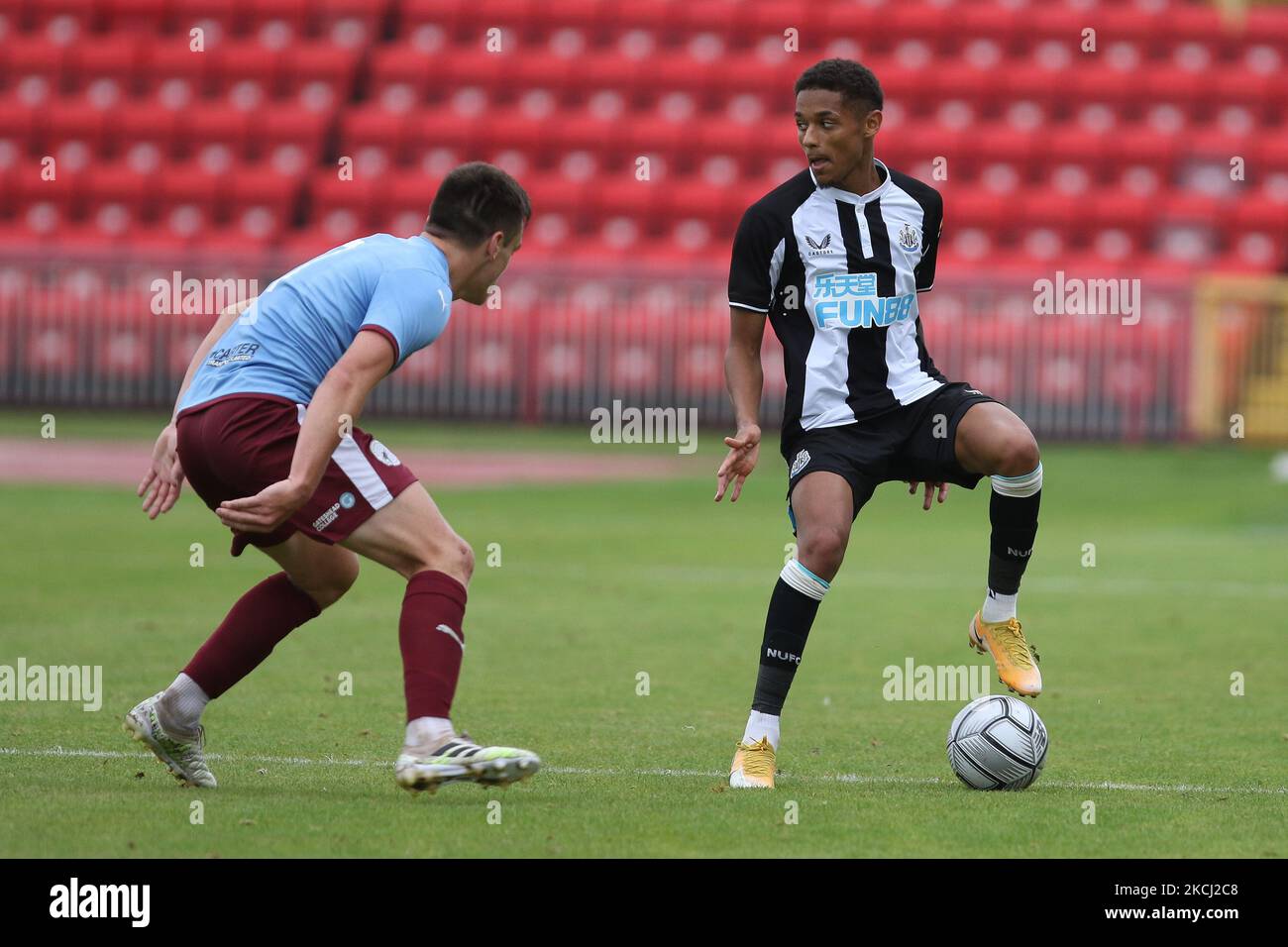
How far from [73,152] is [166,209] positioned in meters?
1.66

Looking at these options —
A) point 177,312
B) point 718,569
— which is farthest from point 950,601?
point 177,312

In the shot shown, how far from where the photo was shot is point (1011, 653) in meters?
6.22

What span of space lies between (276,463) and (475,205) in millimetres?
913

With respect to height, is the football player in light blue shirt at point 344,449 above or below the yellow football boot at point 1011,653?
above

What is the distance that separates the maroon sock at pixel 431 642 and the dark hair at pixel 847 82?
2022mm

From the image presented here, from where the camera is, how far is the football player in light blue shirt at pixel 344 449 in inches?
185

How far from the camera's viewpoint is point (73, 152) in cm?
2359

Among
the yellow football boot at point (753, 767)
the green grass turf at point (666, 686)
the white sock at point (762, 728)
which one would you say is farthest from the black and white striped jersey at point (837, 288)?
the green grass turf at point (666, 686)

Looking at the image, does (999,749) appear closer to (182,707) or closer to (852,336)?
(852,336)

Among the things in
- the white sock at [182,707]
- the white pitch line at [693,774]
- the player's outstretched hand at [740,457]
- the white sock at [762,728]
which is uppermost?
the player's outstretched hand at [740,457]

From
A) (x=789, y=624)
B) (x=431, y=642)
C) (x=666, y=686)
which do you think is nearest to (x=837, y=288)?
(x=789, y=624)

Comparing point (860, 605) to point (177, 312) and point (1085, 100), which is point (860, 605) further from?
point (1085, 100)

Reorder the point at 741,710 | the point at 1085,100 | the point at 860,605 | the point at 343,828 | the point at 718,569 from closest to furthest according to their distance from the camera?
the point at 343,828
the point at 741,710
the point at 860,605
the point at 718,569
the point at 1085,100

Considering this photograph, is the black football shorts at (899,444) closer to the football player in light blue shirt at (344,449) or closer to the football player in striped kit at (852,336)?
the football player in striped kit at (852,336)
